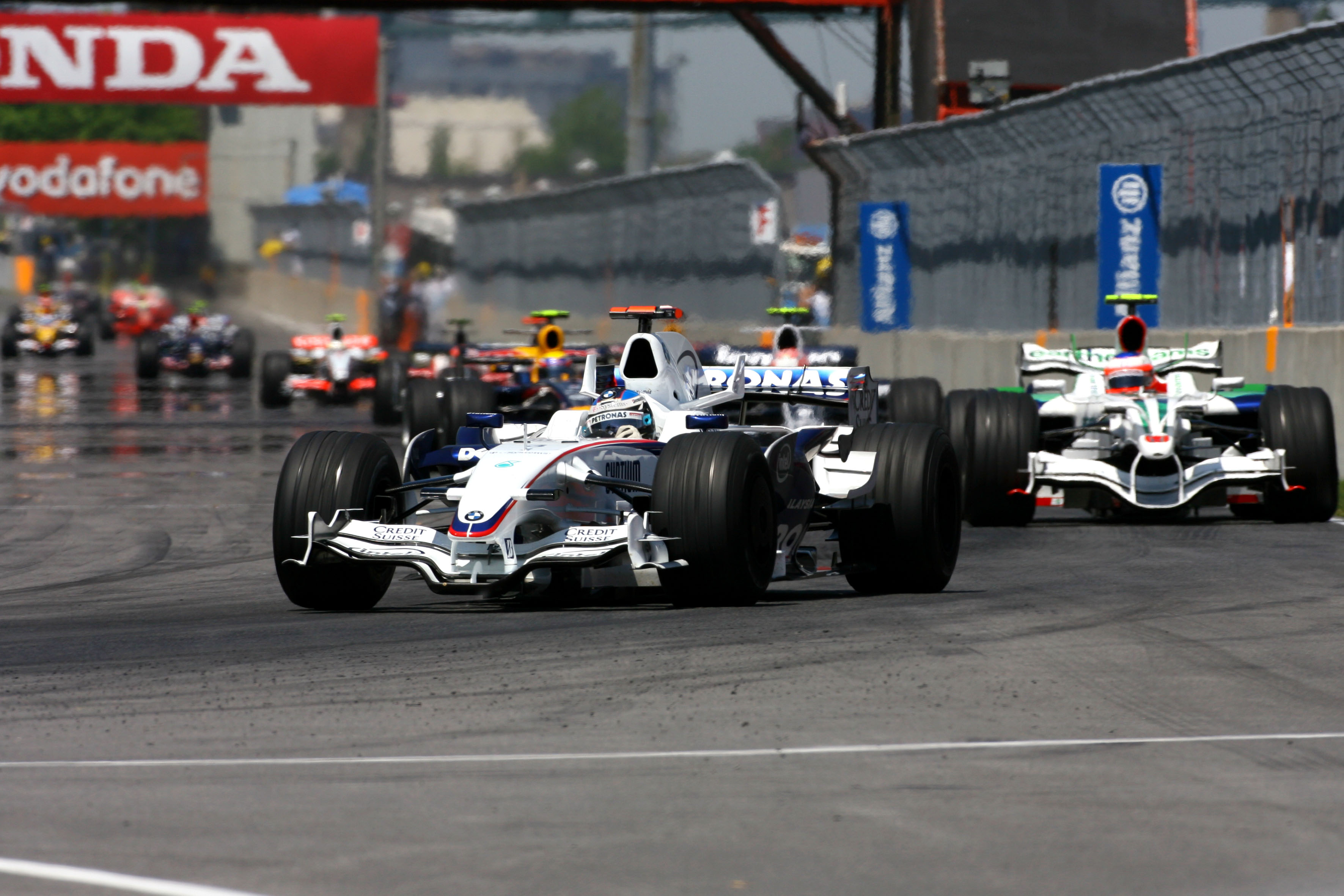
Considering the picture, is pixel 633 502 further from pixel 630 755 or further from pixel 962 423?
pixel 962 423

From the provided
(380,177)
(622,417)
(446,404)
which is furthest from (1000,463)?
(380,177)

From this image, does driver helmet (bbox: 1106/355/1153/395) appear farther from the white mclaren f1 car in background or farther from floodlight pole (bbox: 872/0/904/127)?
floodlight pole (bbox: 872/0/904/127)

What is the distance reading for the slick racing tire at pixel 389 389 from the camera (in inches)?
1046

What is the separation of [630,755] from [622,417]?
15.0 feet

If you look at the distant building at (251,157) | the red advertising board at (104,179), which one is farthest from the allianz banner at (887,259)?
the distant building at (251,157)

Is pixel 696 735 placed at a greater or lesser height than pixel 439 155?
lesser

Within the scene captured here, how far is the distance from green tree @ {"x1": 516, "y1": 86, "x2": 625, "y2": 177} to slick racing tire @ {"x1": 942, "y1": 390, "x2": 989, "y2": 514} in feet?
162

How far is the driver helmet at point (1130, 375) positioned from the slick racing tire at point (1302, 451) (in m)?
0.89

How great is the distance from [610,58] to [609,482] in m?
71.9

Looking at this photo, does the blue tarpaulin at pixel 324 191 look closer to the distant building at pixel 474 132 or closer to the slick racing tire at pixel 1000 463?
Result: the distant building at pixel 474 132

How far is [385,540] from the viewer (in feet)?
32.4

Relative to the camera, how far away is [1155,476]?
48.1 feet

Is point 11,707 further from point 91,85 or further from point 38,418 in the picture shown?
point 91,85

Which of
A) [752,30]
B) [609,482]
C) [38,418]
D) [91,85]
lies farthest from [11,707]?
[91,85]
